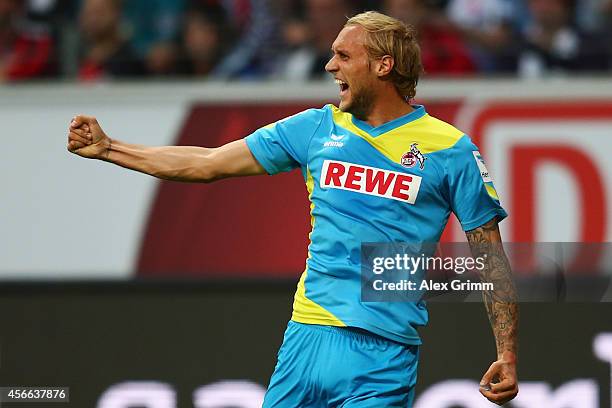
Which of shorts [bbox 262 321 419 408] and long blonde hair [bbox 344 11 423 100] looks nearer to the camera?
shorts [bbox 262 321 419 408]

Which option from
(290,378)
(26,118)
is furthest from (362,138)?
(26,118)

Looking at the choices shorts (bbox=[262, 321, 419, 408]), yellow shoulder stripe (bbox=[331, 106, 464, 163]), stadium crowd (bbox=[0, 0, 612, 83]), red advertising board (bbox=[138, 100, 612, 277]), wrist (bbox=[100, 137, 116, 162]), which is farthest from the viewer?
stadium crowd (bbox=[0, 0, 612, 83])

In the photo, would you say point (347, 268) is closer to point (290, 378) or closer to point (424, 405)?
point (290, 378)

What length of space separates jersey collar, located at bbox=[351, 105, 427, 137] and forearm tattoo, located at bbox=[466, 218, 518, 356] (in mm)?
457

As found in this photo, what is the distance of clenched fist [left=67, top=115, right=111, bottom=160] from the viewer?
→ 4355mm

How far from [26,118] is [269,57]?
1782mm

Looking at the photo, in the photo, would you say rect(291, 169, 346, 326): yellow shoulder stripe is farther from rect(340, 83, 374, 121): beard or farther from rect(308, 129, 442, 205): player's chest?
rect(340, 83, 374, 121): beard

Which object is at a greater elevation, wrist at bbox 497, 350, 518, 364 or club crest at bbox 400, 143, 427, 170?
club crest at bbox 400, 143, 427, 170

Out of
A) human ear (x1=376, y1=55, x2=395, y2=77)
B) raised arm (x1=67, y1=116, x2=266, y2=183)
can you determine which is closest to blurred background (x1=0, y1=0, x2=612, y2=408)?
raised arm (x1=67, y1=116, x2=266, y2=183)

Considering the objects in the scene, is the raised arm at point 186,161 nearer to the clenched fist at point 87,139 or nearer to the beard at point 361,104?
the clenched fist at point 87,139

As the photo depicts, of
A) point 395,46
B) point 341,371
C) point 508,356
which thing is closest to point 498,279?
point 508,356

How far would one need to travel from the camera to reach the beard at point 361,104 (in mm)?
4344

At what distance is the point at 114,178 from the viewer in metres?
8.62

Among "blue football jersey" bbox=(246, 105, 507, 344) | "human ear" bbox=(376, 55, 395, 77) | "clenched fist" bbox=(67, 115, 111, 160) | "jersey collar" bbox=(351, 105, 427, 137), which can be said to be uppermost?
"human ear" bbox=(376, 55, 395, 77)
